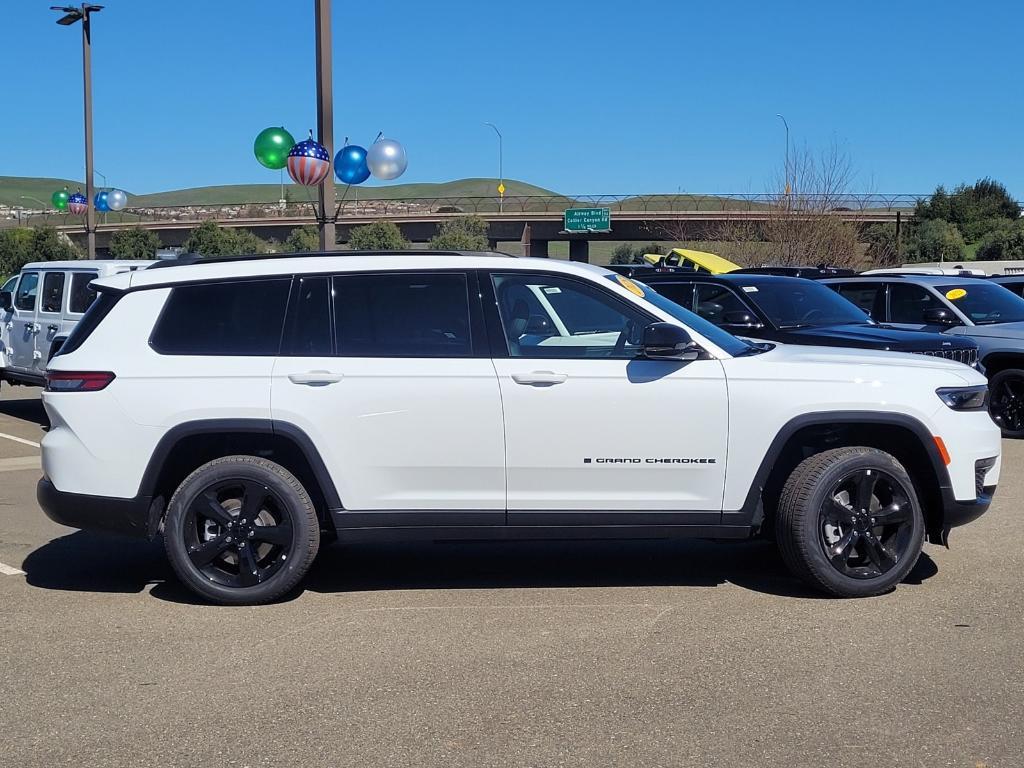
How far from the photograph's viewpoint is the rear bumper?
5.98 m

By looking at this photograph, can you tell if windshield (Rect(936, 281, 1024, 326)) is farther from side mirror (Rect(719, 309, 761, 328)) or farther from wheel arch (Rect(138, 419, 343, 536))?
wheel arch (Rect(138, 419, 343, 536))

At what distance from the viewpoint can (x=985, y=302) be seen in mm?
12945

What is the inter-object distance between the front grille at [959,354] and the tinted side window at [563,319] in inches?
217

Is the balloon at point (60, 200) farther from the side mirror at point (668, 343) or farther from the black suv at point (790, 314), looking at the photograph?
the side mirror at point (668, 343)

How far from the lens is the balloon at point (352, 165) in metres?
14.7

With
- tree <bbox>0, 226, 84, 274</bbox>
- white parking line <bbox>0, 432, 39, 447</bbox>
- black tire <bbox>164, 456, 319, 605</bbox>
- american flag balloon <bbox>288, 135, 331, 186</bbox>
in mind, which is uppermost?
tree <bbox>0, 226, 84, 274</bbox>

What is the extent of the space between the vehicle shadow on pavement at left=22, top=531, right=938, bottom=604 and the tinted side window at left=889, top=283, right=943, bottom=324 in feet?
22.1

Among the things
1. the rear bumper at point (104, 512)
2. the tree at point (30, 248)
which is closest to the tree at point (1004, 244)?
the tree at point (30, 248)

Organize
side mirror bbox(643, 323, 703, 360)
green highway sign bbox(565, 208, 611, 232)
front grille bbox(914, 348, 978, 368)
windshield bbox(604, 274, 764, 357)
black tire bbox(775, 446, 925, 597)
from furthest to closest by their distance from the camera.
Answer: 1. green highway sign bbox(565, 208, 611, 232)
2. front grille bbox(914, 348, 978, 368)
3. windshield bbox(604, 274, 764, 357)
4. black tire bbox(775, 446, 925, 597)
5. side mirror bbox(643, 323, 703, 360)

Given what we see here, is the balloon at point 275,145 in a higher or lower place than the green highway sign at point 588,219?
lower

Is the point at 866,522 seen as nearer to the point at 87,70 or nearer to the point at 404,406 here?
the point at 404,406

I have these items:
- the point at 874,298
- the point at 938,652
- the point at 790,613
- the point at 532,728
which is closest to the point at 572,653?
the point at 532,728

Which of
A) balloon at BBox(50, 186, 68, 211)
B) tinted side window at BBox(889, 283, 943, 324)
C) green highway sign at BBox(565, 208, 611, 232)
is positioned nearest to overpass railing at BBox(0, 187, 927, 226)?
green highway sign at BBox(565, 208, 611, 232)

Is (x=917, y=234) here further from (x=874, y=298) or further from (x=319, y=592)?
(x=319, y=592)
